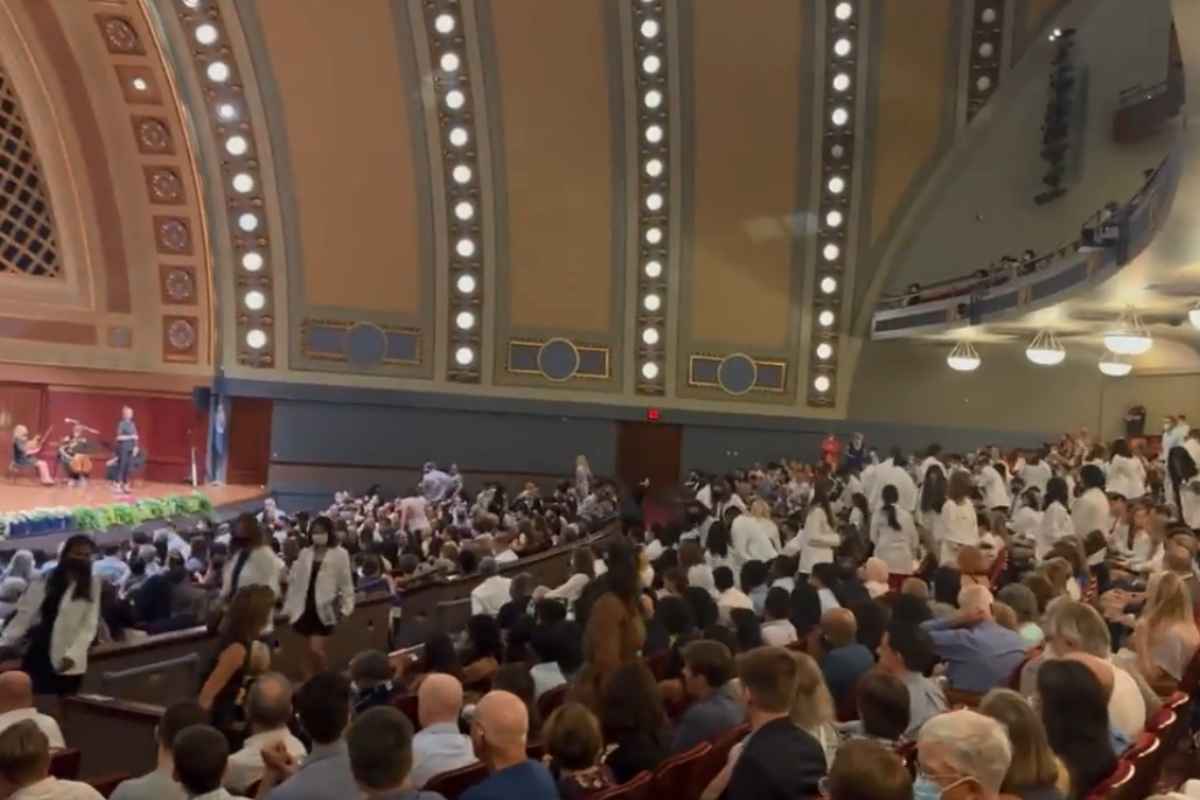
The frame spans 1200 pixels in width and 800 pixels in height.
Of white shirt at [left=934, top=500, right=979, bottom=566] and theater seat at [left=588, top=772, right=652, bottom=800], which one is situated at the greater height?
white shirt at [left=934, top=500, right=979, bottom=566]

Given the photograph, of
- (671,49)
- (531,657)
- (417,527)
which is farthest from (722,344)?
(531,657)

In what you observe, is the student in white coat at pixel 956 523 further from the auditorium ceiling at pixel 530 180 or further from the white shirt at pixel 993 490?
the auditorium ceiling at pixel 530 180

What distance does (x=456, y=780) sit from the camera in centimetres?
394

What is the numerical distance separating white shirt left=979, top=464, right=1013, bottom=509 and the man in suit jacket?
9.99 metres

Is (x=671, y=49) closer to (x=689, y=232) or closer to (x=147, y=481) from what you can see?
(x=689, y=232)

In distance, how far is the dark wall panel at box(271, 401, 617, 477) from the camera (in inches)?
855

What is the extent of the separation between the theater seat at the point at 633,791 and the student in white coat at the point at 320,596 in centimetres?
479

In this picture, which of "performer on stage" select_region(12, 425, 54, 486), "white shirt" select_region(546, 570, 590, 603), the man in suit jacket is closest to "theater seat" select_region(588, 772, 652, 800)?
the man in suit jacket

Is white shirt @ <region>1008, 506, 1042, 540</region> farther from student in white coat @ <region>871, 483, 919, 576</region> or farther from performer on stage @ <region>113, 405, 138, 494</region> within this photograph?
performer on stage @ <region>113, 405, 138, 494</region>

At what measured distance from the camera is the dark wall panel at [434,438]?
21719 mm

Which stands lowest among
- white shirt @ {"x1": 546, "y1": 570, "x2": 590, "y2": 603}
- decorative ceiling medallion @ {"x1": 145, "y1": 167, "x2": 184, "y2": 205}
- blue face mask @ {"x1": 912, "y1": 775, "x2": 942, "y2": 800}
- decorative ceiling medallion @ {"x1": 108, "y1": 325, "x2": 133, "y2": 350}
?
white shirt @ {"x1": 546, "y1": 570, "x2": 590, "y2": 603}

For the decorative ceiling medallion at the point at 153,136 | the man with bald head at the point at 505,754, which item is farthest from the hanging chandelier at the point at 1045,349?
the man with bald head at the point at 505,754

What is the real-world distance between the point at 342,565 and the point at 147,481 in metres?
14.0

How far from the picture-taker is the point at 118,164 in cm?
2106
